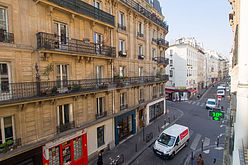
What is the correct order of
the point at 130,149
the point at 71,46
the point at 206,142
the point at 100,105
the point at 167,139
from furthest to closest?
the point at 206,142
the point at 130,149
the point at 100,105
the point at 167,139
the point at 71,46

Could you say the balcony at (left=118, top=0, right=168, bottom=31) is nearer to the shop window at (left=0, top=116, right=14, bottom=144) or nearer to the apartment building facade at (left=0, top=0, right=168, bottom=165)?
the apartment building facade at (left=0, top=0, right=168, bottom=165)

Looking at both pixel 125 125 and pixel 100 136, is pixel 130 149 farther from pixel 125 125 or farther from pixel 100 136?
pixel 100 136

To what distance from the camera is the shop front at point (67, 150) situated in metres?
9.92

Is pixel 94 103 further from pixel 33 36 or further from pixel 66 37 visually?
pixel 33 36

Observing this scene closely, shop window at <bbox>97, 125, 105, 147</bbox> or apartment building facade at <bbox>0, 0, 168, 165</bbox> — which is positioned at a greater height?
apartment building facade at <bbox>0, 0, 168, 165</bbox>

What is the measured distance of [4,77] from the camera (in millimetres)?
8172

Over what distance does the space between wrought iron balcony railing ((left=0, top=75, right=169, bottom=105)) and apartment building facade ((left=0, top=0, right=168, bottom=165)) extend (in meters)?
0.05

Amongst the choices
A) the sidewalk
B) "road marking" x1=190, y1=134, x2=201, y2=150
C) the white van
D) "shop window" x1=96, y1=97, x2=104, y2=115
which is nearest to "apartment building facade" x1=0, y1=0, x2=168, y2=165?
"shop window" x1=96, y1=97, x2=104, y2=115

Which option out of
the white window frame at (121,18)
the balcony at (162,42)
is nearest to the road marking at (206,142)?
the balcony at (162,42)

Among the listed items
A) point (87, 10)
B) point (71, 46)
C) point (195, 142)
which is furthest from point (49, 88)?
point (195, 142)

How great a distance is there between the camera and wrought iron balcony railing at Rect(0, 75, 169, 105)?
8211mm

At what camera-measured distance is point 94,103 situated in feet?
43.9

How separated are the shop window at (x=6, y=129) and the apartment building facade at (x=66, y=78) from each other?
48 millimetres

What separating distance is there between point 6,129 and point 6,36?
18.3ft
